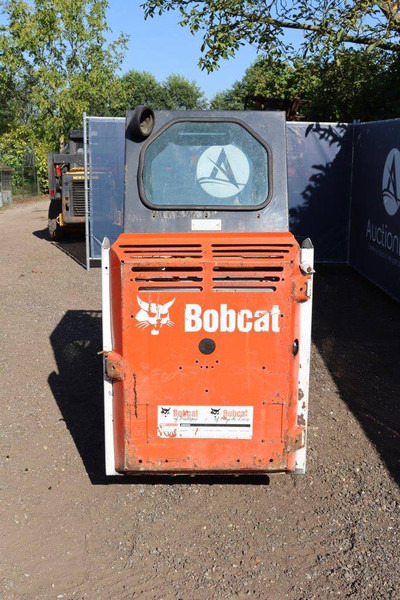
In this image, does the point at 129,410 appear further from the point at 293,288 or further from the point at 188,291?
the point at 293,288

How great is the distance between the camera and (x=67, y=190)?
1516 centimetres

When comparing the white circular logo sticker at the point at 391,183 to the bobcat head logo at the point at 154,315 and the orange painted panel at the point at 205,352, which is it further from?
the bobcat head logo at the point at 154,315

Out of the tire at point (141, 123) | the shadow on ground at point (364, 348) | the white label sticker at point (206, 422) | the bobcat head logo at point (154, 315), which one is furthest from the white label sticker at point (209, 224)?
the shadow on ground at point (364, 348)

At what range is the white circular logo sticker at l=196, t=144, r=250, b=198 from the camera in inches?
194

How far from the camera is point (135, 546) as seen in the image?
3984 millimetres

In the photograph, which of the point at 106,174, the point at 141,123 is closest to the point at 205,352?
the point at 141,123

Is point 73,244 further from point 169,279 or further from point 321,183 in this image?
point 169,279

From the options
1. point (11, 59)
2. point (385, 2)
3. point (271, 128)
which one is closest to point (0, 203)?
point (11, 59)

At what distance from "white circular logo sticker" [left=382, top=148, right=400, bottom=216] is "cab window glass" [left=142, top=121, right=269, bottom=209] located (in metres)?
5.12

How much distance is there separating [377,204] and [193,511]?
289 inches

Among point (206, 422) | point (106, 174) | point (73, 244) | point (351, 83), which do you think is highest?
point (351, 83)

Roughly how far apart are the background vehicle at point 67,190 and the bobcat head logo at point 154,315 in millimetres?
11589

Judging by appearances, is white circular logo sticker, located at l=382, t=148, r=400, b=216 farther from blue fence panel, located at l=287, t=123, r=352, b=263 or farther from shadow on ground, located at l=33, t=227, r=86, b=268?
shadow on ground, located at l=33, t=227, r=86, b=268

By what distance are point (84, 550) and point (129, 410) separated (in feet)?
2.74
